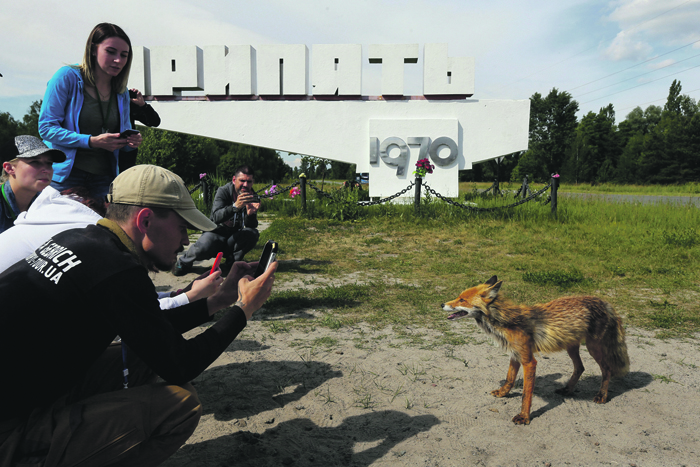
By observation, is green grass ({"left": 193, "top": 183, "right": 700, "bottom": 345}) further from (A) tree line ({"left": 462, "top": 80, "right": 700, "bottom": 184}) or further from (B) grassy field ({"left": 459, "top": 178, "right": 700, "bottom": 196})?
(A) tree line ({"left": 462, "top": 80, "right": 700, "bottom": 184})

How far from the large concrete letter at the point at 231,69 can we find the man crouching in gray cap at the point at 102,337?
47.0 ft

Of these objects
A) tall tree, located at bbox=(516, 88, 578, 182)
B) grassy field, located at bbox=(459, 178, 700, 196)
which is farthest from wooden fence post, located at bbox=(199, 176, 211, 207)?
tall tree, located at bbox=(516, 88, 578, 182)

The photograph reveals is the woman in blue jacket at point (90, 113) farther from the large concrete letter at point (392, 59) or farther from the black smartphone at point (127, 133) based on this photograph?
the large concrete letter at point (392, 59)

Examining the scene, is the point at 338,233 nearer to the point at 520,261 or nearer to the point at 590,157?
the point at 520,261

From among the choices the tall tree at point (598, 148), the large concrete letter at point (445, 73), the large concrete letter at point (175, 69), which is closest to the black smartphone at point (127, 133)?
the large concrete letter at point (445, 73)

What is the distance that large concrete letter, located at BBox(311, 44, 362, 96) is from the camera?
14.9 meters

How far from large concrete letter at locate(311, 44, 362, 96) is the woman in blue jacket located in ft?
40.5

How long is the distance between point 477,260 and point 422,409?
507cm

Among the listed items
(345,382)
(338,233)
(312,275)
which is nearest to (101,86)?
(345,382)

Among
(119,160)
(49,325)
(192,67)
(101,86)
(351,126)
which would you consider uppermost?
(192,67)

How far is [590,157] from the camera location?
1855 inches

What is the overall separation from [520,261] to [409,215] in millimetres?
4667

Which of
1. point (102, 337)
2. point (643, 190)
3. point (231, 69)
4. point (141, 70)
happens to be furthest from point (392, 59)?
point (643, 190)

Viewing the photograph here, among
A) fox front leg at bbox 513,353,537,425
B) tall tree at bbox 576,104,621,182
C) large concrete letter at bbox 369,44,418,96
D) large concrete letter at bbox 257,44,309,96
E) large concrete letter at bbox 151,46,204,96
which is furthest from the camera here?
tall tree at bbox 576,104,621,182
